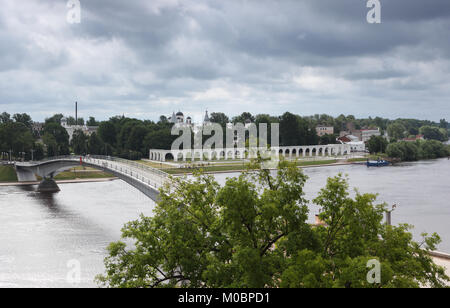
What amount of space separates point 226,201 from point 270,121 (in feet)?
395

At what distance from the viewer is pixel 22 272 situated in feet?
78.2

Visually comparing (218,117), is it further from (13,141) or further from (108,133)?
(13,141)

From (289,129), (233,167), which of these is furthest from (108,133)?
(289,129)

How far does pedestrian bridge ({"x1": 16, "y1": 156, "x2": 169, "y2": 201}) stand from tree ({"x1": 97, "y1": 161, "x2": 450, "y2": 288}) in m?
20.3

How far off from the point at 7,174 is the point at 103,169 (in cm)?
3391

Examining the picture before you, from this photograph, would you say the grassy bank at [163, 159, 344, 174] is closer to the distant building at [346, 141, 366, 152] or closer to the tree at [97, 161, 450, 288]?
the distant building at [346, 141, 366, 152]

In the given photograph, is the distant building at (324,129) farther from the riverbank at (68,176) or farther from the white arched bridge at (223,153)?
the riverbank at (68,176)

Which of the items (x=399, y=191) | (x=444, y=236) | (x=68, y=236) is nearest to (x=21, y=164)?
(x=68, y=236)

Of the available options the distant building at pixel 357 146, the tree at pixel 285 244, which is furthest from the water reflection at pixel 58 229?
the distant building at pixel 357 146

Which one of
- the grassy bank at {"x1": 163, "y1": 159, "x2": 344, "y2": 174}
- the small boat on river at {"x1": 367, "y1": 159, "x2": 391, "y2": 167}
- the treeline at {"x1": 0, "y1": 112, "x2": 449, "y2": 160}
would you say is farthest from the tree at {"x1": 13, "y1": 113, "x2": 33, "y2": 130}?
the small boat on river at {"x1": 367, "y1": 159, "x2": 391, "y2": 167}

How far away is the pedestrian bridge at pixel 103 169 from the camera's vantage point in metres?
36.1

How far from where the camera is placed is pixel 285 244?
10.5 meters

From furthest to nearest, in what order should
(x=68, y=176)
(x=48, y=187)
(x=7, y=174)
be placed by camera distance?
(x=68, y=176) < (x=7, y=174) < (x=48, y=187)

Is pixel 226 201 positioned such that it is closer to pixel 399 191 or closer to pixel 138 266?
pixel 138 266
